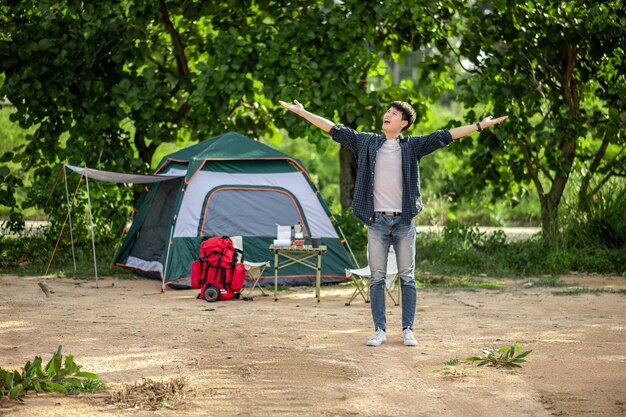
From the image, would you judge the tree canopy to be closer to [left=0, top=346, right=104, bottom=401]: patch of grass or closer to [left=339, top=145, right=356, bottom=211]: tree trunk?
[left=339, top=145, right=356, bottom=211]: tree trunk

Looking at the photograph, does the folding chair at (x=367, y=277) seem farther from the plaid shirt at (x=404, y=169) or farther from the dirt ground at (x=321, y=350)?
the plaid shirt at (x=404, y=169)

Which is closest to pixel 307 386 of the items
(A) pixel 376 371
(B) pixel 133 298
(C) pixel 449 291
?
(A) pixel 376 371

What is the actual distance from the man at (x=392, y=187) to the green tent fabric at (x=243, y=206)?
4.04m

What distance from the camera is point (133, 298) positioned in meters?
9.50

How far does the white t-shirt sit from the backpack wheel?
3.26 m

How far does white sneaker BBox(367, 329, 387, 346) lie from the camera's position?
6.75 m

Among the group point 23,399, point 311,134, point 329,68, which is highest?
point 329,68

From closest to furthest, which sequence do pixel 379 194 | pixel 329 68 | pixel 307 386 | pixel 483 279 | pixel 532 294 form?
1. pixel 307 386
2. pixel 379 194
3. pixel 532 294
4. pixel 483 279
5. pixel 329 68

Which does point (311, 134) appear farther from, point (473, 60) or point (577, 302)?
point (577, 302)

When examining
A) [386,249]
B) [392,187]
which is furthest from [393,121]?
[386,249]

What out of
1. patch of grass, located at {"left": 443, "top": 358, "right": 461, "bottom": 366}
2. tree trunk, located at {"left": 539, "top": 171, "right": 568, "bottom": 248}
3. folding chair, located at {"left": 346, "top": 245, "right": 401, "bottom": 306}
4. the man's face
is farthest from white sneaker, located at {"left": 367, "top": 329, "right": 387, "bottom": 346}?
tree trunk, located at {"left": 539, "top": 171, "right": 568, "bottom": 248}

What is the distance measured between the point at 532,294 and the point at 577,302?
77 centimetres

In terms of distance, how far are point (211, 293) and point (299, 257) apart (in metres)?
1.62

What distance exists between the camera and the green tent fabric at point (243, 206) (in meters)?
10.5
